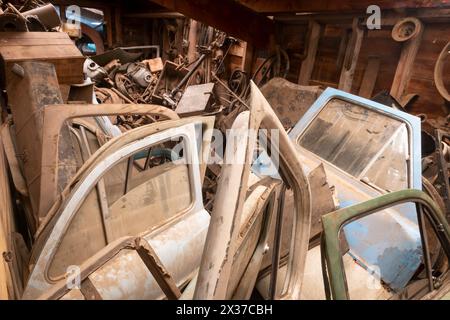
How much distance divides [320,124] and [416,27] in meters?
1.90

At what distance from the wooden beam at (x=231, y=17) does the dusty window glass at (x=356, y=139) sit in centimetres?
229

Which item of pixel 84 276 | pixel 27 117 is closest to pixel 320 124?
pixel 84 276

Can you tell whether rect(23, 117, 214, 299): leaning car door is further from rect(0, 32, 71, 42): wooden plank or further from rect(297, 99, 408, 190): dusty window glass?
rect(0, 32, 71, 42): wooden plank

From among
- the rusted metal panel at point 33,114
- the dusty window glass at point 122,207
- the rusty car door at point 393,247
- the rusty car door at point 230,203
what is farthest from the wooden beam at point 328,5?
the rusty car door at point 230,203

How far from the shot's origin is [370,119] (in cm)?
237

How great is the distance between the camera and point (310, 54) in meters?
4.34

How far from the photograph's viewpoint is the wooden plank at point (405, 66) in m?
3.24

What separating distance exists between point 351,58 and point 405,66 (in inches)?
26.8

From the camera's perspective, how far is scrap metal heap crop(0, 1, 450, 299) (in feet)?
3.50

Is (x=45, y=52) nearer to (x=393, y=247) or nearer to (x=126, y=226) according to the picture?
(x=126, y=226)

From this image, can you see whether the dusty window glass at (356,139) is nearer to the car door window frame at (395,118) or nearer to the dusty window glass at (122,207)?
the car door window frame at (395,118)

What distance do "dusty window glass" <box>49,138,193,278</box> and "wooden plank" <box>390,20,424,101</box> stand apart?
10.3 feet

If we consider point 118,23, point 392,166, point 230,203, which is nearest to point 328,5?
point 392,166
